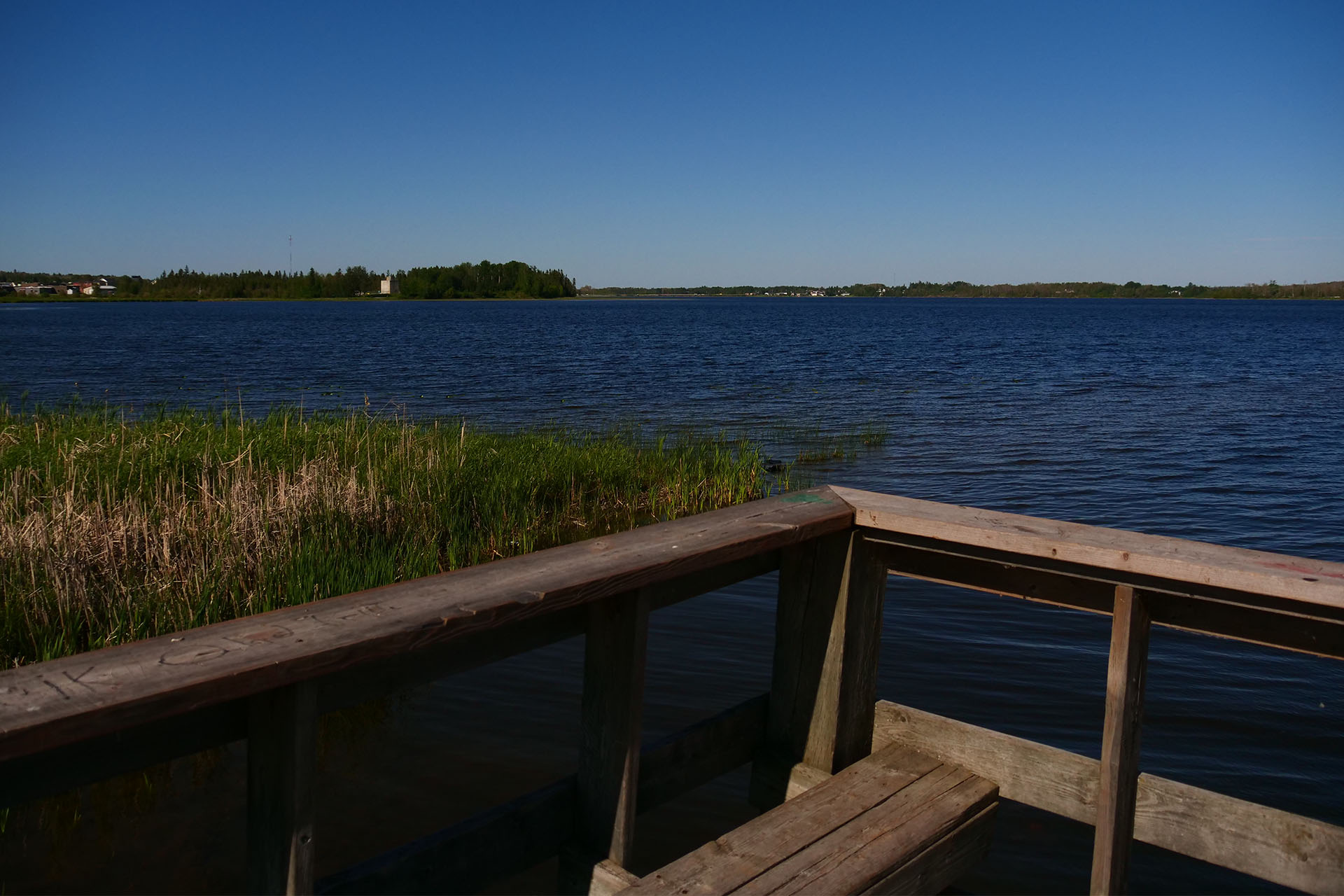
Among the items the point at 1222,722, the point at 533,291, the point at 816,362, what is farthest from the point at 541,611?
the point at 533,291

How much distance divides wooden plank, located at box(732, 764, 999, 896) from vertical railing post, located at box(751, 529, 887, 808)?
1.06 ft

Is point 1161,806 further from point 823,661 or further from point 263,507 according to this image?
point 263,507

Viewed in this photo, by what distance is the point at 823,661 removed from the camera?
11.6 ft

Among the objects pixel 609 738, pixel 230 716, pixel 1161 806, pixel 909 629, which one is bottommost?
pixel 909 629

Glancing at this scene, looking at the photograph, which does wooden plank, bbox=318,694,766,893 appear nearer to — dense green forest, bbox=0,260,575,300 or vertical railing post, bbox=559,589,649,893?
vertical railing post, bbox=559,589,649,893

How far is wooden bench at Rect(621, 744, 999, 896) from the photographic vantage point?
105 inches

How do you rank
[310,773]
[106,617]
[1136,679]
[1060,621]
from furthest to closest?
[1060,621] < [106,617] < [1136,679] < [310,773]

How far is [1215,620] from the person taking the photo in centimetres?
283

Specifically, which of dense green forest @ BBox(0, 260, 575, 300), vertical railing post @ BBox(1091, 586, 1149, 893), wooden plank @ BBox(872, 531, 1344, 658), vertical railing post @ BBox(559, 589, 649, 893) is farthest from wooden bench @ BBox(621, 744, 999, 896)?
dense green forest @ BBox(0, 260, 575, 300)

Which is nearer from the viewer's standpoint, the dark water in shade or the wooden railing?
the wooden railing

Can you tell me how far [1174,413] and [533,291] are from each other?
180259mm

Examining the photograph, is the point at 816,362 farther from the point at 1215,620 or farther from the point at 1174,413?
the point at 1215,620

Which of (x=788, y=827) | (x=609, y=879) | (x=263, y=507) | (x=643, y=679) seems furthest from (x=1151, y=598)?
(x=263, y=507)

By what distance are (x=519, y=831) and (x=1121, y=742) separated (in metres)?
1.79
